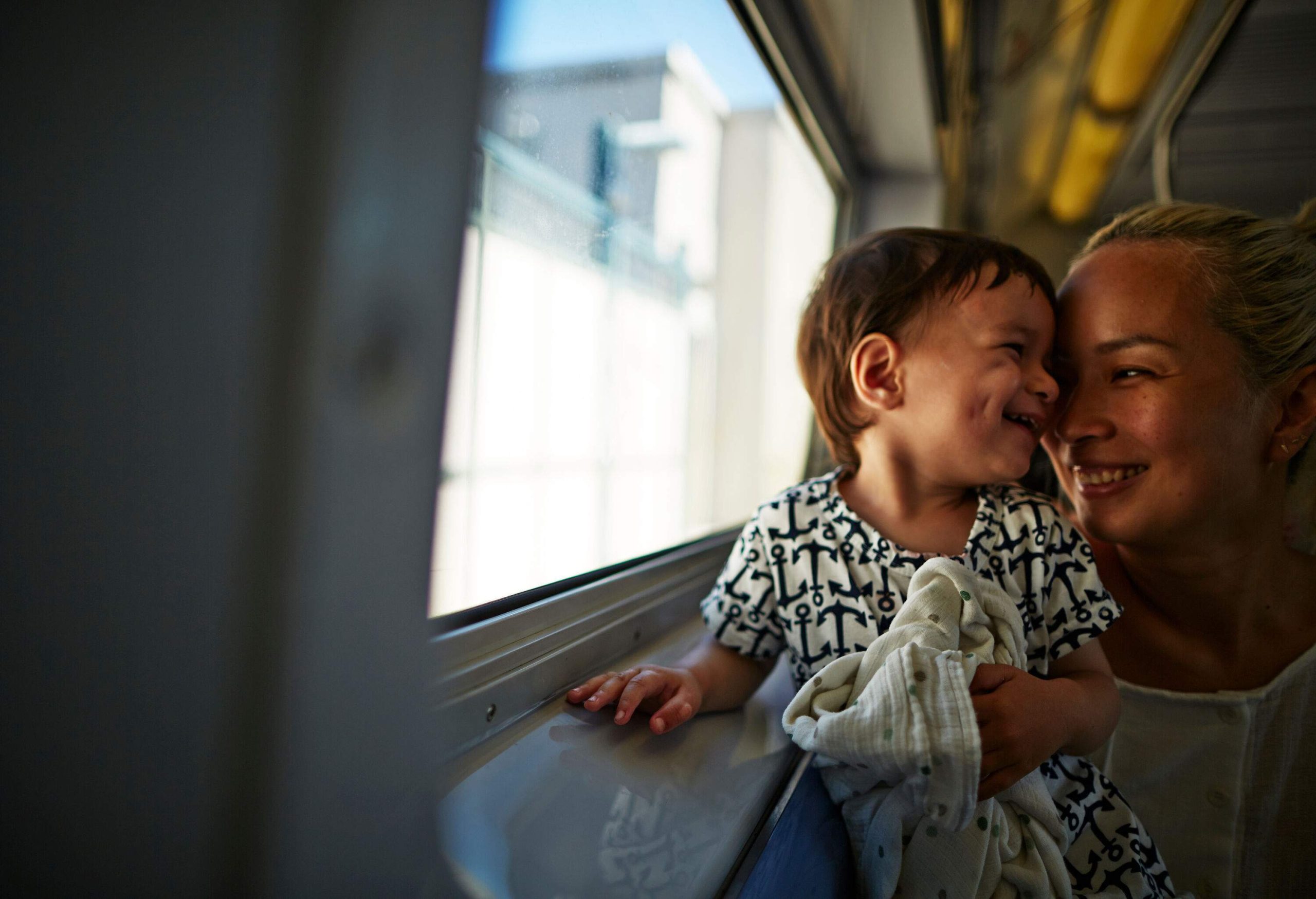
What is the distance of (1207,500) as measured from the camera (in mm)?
1163

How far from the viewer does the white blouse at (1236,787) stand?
121 centimetres

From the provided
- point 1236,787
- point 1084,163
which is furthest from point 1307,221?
point 1084,163

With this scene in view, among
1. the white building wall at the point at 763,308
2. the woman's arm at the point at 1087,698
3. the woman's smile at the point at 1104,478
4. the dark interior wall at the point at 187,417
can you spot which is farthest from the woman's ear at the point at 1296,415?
the white building wall at the point at 763,308

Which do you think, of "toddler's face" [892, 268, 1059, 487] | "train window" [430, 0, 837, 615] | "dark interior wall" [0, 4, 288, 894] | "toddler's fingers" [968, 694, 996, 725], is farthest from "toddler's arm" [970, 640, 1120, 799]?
"dark interior wall" [0, 4, 288, 894]

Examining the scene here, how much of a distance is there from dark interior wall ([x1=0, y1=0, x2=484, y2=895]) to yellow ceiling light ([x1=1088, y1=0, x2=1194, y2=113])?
271cm

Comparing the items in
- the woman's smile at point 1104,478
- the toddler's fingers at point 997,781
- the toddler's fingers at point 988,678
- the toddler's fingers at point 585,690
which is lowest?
the toddler's fingers at point 997,781

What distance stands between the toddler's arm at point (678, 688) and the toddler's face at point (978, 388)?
0.42 meters

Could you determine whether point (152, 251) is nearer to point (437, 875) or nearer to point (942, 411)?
point (437, 875)

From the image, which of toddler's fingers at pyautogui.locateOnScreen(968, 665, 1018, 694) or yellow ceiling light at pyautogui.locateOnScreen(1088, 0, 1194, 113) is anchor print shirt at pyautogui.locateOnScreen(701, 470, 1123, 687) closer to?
toddler's fingers at pyautogui.locateOnScreen(968, 665, 1018, 694)

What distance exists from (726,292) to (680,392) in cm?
62

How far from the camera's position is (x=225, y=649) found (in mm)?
321

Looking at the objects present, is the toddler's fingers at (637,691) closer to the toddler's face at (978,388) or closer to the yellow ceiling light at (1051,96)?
the toddler's face at (978,388)

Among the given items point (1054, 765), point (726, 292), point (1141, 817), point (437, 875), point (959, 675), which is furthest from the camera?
point (726, 292)

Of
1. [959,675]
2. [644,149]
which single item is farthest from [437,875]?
[644,149]
